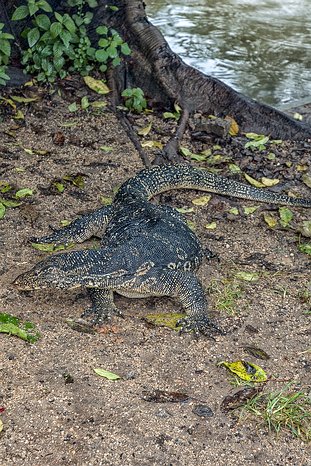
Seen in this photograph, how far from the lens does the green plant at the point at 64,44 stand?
8.81 metres

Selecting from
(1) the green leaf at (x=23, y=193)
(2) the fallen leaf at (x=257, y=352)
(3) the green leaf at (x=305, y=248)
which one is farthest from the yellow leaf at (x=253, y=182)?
(2) the fallen leaf at (x=257, y=352)

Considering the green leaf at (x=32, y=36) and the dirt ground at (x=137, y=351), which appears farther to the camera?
the green leaf at (x=32, y=36)

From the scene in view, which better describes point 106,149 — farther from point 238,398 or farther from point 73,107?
point 238,398

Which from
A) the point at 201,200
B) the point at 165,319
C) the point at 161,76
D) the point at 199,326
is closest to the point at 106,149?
the point at 201,200

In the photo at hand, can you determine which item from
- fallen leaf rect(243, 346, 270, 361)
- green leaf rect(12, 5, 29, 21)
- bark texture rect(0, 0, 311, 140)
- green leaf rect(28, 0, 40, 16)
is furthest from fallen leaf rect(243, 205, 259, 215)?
green leaf rect(12, 5, 29, 21)

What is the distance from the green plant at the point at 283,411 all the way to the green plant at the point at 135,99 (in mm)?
5291

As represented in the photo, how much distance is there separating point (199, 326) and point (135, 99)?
447 centimetres

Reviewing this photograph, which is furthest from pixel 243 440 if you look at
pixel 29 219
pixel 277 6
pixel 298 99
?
pixel 277 6

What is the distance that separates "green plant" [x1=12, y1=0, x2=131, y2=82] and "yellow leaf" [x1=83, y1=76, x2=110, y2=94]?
0.39ft

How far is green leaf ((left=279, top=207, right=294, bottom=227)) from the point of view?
23.5 feet

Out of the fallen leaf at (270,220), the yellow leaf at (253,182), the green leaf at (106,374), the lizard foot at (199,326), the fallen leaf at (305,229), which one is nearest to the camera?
the green leaf at (106,374)

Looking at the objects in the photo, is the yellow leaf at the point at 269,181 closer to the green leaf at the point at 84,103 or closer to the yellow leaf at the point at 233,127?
the yellow leaf at the point at 233,127

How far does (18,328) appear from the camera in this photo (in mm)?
5035

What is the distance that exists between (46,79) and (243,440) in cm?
621
